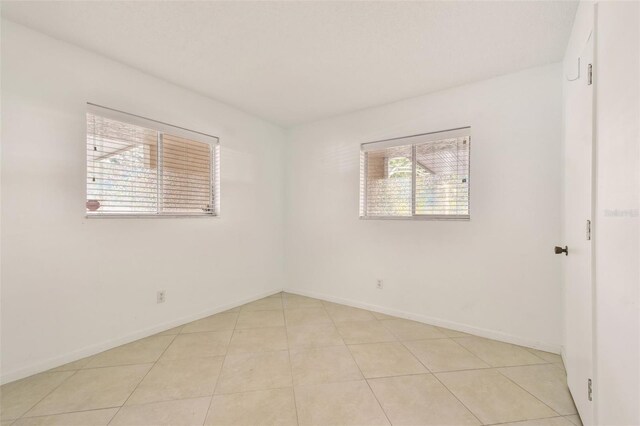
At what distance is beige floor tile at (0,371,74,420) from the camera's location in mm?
1590

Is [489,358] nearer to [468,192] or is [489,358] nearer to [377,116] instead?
[468,192]

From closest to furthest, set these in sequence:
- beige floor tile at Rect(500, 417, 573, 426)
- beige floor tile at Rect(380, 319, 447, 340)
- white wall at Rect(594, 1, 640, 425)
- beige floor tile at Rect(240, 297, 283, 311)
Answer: white wall at Rect(594, 1, 640, 425) → beige floor tile at Rect(500, 417, 573, 426) → beige floor tile at Rect(380, 319, 447, 340) → beige floor tile at Rect(240, 297, 283, 311)

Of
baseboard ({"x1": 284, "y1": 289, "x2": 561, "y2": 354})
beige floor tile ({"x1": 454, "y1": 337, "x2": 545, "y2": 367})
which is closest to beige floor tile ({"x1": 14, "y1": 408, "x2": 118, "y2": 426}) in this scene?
baseboard ({"x1": 284, "y1": 289, "x2": 561, "y2": 354})

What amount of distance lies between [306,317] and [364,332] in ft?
2.35

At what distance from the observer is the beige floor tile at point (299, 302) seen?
11.4 ft

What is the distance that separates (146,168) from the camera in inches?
104

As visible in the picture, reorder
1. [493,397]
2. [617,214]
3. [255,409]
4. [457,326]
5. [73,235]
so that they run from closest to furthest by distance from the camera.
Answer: [617,214] → [255,409] → [493,397] → [73,235] → [457,326]

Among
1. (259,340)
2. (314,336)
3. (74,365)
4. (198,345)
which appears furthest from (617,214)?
(74,365)

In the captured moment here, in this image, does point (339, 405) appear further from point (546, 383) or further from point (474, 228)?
point (474, 228)

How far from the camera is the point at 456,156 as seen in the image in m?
2.79

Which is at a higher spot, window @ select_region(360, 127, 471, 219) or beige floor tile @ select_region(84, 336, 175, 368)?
window @ select_region(360, 127, 471, 219)

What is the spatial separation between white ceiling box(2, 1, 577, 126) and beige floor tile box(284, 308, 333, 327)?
98.2 inches

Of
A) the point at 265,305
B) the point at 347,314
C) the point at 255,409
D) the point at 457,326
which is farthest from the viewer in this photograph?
the point at 265,305

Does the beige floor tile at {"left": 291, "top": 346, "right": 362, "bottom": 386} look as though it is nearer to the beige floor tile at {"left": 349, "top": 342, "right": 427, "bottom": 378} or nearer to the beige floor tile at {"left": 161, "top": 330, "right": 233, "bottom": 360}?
the beige floor tile at {"left": 349, "top": 342, "right": 427, "bottom": 378}
